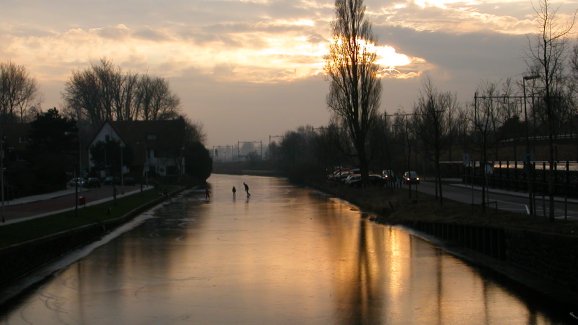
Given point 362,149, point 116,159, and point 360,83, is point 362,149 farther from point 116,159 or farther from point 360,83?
point 116,159

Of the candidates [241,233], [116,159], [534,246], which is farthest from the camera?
[116,159]

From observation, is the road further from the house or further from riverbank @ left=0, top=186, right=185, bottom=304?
the house

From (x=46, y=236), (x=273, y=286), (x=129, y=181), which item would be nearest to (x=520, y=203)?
(x=273, y=286)

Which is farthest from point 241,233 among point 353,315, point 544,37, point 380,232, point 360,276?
point 353,315

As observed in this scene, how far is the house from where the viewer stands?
Answer: 10806 centimetres

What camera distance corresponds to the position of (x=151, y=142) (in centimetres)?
11625

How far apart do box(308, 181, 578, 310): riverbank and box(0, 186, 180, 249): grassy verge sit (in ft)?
53.0

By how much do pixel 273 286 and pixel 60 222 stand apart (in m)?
18.6

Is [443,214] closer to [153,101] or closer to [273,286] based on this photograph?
[273,286]

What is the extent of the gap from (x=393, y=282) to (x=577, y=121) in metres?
25.9

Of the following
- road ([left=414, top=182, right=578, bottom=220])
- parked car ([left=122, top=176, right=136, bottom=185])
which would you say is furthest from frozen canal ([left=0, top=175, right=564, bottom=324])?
parked car ([left=122, top=176, right=136, bottom=185])

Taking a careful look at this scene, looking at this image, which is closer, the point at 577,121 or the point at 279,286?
the point at 279,286

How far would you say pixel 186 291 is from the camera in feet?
58.5

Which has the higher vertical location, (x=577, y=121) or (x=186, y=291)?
(x=577, y=121)
